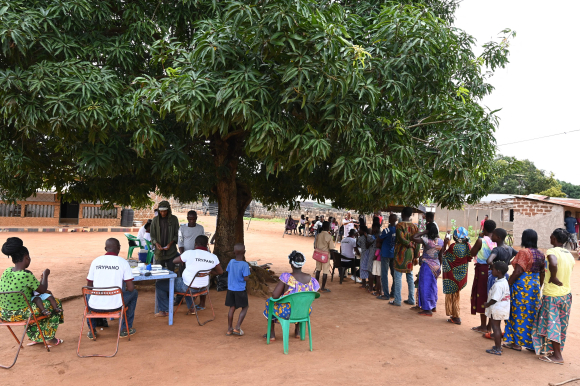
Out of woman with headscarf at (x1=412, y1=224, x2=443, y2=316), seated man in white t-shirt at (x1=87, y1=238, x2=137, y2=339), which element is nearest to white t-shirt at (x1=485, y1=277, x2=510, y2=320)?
woman with headscarf at (x1=412, y1=224, x2=443, y2=316)

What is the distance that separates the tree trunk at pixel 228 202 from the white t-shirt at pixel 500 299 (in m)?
5.04

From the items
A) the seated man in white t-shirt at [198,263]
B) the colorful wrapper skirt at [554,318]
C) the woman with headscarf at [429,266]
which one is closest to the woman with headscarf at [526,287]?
the colorful wrapper skirt at [554,318]

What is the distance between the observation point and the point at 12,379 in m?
3.86

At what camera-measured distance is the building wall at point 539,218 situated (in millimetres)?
18531

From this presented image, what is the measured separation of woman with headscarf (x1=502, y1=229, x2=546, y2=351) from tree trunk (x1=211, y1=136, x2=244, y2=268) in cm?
523

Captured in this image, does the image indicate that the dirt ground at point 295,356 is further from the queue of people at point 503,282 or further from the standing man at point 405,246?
the standing man at point 405,246

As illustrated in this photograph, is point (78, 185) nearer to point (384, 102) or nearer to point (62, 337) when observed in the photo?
point (62, 337)

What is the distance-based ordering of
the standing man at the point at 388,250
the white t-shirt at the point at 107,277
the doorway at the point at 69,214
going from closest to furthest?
1. the white t-shirt at the point at 107,277
2. the standing man at the point at 388,250
3. the doorway at the point at 69,214

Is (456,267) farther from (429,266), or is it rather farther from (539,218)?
(539,218)

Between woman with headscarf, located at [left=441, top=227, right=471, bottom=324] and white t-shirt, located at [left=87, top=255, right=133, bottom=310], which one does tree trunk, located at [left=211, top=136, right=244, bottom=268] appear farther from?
woman with headscarf, located at [left=441, top=227, right=471, bottom=324]

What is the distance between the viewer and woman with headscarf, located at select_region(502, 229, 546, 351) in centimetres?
505

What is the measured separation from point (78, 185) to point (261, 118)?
5.59 m

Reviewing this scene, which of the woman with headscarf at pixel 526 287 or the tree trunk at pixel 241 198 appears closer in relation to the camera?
the woman with headscarf at pixel 526 287

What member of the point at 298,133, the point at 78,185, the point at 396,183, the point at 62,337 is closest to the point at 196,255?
the point at 62,337
